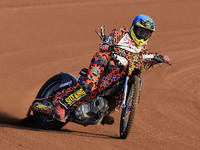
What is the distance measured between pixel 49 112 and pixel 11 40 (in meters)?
10.2

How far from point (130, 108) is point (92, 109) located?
2.32 feet

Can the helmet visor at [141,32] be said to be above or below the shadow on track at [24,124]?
above

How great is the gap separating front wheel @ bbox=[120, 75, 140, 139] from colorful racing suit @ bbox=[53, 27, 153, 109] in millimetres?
335

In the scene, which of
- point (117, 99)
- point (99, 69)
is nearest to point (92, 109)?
point (117, 99)

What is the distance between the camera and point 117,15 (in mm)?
23953

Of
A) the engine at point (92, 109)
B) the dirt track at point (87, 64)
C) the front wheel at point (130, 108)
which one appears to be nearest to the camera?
the front wheel at point (130, 108)

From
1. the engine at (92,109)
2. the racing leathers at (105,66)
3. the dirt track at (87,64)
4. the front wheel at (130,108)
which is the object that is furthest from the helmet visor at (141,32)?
the dirt track at (87,64)

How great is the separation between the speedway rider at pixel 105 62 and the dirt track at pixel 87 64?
49 centimetres

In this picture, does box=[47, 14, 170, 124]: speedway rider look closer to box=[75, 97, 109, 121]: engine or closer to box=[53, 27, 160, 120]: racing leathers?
box=[53, 27, 160, 120]: racing leathers

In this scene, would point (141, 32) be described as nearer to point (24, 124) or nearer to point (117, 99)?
point (117, 99)

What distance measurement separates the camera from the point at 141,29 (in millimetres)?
8367

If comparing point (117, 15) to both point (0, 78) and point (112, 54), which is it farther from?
point (112, 54)

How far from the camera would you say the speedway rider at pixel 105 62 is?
8266 millimetres

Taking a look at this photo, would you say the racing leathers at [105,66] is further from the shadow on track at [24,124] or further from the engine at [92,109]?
the shadow on track at [24,124]
